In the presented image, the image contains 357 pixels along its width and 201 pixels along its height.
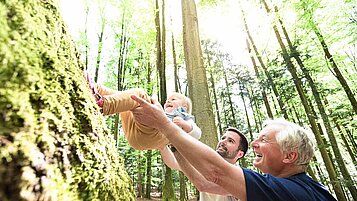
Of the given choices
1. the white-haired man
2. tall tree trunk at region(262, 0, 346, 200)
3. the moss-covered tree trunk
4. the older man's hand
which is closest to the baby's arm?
the white-haired man

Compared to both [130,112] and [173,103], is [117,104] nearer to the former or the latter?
[130,112]

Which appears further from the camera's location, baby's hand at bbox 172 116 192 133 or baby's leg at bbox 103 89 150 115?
baby's hand at bbox 172 116 192 133

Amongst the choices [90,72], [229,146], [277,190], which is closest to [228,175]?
[277,190]

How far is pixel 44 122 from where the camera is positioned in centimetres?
55

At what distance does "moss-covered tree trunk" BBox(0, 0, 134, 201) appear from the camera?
460mm

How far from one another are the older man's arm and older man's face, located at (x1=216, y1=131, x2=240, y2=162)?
157 cm

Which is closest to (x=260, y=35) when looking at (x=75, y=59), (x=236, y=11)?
(x=236, y=11)

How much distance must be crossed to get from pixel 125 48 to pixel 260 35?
7.60 meters

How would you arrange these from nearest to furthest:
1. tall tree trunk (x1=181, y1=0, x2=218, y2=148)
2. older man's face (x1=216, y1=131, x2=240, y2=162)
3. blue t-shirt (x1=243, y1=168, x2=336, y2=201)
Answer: blue t-shirt (x1=243, y1=168, x2=336, y2=201) < older man's face (x1=216, y1=131, x2=240, y2=162) < tall tree trunk (x1=181, y1=0, x2=218, y2=148)

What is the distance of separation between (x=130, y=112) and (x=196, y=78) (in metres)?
2.70

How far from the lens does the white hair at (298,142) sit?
1.95 metres

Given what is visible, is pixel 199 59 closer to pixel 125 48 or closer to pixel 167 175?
pixel 167 175

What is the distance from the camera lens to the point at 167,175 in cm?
754

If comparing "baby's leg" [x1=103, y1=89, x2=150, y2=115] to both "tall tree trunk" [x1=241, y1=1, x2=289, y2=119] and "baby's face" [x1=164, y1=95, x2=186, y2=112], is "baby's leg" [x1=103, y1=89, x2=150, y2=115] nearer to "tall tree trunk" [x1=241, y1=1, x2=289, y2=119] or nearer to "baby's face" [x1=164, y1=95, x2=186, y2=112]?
"baby's face" [x1=164, y1=95, x2=186, y2=112]
